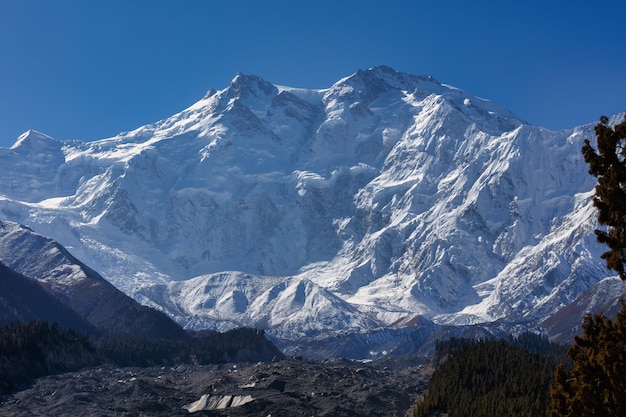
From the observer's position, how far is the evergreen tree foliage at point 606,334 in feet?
204

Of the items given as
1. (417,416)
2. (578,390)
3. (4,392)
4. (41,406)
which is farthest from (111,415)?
A: (578,390)

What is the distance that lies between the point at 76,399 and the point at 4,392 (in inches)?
542

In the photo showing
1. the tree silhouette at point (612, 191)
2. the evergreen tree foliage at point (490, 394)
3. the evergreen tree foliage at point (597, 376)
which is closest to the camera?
the tree silhouette at point (612, 191)

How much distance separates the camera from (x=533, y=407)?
527 feet

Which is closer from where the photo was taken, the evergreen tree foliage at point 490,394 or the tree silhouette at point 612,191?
the tree silhouette at point 612,191

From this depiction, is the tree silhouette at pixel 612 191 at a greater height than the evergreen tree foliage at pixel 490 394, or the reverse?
the tree silhouette at pixel 612 191

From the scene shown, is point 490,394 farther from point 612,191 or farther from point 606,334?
point 612,191

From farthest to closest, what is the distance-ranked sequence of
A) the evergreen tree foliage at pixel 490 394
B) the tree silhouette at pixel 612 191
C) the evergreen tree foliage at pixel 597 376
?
the evergreen tree foliage at pixel 490 394 < the evergreen tree foliage at pixel 597 376 < the tree silhouette at pixel 612 191

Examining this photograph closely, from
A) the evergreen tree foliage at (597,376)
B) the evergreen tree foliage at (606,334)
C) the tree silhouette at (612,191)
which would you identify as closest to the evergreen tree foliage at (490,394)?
the evergreen tree foliage at (597,376)

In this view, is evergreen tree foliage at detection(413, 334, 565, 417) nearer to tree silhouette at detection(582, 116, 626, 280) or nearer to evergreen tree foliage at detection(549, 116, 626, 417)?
evergreen tree foliage at detection(549, 116, 626, 417)

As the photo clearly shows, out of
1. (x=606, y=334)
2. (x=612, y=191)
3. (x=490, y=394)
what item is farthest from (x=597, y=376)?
(x=490, y=394)

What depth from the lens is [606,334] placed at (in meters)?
63.6

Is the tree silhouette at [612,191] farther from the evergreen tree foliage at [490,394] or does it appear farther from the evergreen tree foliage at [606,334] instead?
the evergreen tree foliage at [490,394]

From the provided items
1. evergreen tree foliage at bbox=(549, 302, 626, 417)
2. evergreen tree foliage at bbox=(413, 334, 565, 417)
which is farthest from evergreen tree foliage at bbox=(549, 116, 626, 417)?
evergreen tree foliage at bbox=(413, 334, 565, 417)
